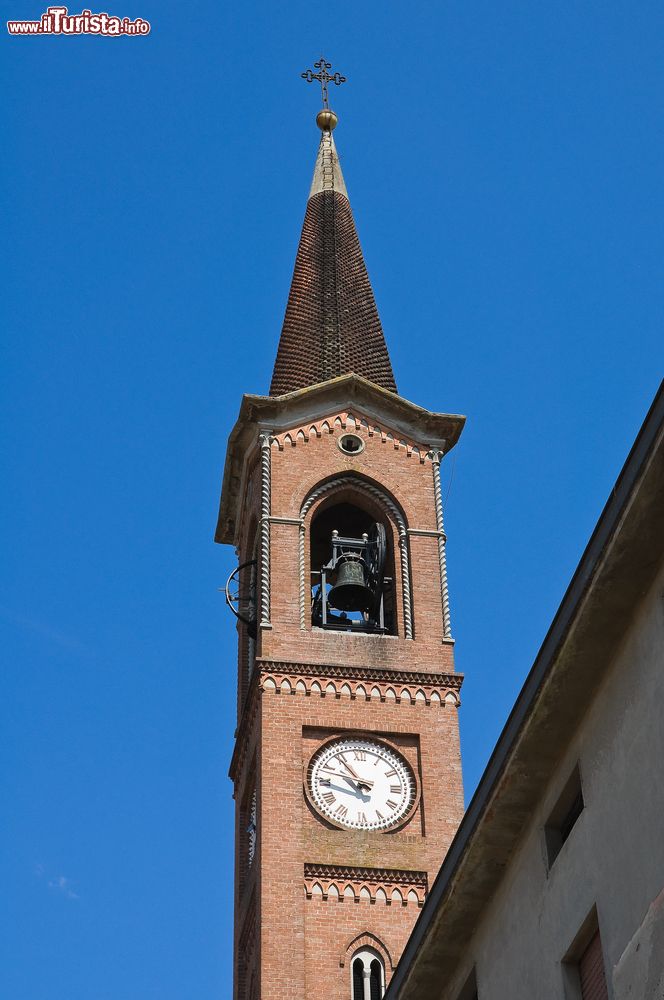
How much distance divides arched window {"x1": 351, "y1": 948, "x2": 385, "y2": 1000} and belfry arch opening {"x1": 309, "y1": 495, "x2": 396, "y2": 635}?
7.06 meters

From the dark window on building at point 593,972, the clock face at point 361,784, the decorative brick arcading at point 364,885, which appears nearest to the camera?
the dark window on building at point 593,972

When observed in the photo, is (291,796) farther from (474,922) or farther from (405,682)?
(474,922)

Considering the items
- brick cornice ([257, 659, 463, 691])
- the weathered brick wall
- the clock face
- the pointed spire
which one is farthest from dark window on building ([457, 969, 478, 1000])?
the pointed spire

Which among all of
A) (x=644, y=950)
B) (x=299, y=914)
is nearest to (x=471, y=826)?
(x=644, y=950)

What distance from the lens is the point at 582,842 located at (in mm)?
17422

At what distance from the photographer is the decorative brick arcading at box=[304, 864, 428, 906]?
34.9 metres

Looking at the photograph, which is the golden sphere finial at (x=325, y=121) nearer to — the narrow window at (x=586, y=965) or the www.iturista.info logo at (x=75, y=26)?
the www.iturista.info logo at (x=75, y=26)

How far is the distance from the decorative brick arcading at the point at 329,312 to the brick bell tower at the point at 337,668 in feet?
0.24

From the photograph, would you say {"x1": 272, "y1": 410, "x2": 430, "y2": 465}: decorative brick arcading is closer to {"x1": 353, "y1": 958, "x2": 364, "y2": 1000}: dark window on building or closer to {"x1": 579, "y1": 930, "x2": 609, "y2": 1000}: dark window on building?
{"x1": 353, "y1": 958, "x2": 364, "y2": 1000}: dark window on building

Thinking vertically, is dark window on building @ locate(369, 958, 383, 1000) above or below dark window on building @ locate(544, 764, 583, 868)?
above

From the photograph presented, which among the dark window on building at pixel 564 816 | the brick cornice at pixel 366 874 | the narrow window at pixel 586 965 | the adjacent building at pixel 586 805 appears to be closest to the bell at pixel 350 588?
the brick cornice at pixel 366 874

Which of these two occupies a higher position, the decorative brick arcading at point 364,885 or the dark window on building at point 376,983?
the decorative brick arcading at point 364,885

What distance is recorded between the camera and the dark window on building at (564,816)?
18125mm

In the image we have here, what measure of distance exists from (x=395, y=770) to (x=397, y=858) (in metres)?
1.91
